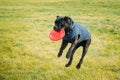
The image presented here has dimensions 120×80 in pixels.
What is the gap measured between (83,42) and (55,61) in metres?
2.98

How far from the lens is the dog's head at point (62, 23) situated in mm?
7978

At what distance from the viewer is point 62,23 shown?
26.3 feet

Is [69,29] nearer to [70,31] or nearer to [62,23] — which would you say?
[70,31]

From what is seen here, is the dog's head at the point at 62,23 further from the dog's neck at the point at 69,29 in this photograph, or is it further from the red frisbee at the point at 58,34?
the red frisbee at the point at 58,34

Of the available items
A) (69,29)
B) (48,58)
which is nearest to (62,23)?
(69,29)

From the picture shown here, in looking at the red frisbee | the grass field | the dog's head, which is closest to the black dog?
the dog's head

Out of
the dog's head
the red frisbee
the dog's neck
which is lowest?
the red frisbee

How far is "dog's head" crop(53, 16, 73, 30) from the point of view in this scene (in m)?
7.98

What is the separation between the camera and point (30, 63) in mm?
12148

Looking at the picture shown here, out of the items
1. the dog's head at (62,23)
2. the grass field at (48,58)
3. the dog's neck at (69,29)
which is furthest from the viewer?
the grass field at (48,58)

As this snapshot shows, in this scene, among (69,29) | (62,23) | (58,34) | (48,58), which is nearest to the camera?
(62,23)

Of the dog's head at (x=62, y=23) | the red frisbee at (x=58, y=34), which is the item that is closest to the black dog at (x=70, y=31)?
the dog's head at (x=62, y=23)

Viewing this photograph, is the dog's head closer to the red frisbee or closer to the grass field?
the red frisbee

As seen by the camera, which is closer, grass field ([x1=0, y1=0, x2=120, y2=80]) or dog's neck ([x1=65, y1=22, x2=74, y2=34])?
dog's neck ([x1=65, y1=22, x2=74, y2=34])
